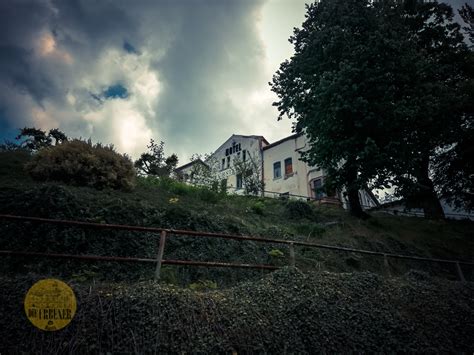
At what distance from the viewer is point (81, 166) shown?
835 centimetres

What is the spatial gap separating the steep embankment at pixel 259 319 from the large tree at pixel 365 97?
274 inches

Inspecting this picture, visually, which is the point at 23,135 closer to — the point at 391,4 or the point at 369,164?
the point at 369,164

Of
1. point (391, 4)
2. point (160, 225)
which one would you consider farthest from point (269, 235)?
point (391, 4)

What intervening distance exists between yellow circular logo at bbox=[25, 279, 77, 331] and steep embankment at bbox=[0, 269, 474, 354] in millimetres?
103

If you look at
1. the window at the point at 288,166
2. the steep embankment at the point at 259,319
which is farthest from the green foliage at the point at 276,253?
the window at the point at 288,166

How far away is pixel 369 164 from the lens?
1073 centimetres

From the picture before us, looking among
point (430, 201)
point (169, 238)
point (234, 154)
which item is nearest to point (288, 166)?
point (234, 154)

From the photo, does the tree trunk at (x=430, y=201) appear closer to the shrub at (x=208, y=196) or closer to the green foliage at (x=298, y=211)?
the green foliage at (x=298, y=211)

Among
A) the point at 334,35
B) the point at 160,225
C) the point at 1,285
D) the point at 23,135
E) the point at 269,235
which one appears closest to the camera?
the point at 1,285

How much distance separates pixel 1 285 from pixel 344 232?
1069 centimetres

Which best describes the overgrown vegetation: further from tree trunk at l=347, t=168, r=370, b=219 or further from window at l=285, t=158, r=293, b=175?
window at l=285, t=158, r=293, b=175

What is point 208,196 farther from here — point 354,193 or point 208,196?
point 354,193

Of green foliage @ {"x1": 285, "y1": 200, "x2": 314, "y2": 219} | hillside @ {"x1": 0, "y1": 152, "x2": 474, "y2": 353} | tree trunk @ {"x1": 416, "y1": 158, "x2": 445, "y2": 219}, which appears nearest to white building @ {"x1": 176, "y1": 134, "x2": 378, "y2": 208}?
tree trunk @ {"x1": 416, "y1": 158, "x2": 445, "y2": 219}

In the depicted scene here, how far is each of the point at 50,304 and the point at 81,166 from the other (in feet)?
21.2
